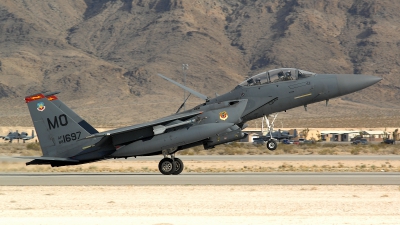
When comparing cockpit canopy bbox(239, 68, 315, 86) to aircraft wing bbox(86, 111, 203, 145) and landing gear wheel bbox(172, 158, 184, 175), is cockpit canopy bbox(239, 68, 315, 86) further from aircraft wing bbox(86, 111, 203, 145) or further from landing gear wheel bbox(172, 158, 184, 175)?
landing gear wheel bbox(172, 158, 184, 175)

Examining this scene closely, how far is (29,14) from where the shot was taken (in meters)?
191

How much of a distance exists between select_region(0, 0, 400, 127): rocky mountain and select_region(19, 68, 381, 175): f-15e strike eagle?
106 meters

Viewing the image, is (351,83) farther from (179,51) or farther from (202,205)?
(179,51)

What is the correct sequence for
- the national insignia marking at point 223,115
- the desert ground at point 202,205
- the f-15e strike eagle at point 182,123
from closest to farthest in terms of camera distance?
1. the desert ground at point 202,205
2. the f-15e strike eagle at point 182,123
3. the national insignia marking at point 223,115

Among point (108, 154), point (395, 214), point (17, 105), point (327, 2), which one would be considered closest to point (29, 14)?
point (17, 105)

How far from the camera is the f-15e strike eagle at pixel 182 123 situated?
27.7 m

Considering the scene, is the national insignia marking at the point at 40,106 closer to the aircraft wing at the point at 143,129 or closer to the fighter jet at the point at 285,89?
the aircraft wing at the point at 143,129

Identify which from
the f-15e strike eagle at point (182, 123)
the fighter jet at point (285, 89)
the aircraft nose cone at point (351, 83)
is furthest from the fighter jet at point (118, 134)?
the aircraft nose cone at point (351, 83)

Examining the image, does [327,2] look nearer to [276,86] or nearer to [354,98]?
[354,98]

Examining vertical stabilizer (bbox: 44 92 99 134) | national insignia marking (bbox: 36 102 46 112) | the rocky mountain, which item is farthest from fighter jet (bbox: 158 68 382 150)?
the rocky mountain

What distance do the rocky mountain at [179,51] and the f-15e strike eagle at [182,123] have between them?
347 feet

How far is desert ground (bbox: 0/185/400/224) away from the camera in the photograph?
1631cm

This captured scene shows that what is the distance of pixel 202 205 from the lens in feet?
61.4

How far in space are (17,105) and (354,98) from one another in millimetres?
72142
